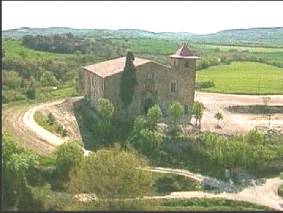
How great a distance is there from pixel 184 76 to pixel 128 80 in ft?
18.6

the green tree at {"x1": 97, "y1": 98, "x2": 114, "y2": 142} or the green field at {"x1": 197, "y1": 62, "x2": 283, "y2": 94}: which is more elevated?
the green tree at {"x1": 97, "y1": 98, "x2": 114, "y2": 142}

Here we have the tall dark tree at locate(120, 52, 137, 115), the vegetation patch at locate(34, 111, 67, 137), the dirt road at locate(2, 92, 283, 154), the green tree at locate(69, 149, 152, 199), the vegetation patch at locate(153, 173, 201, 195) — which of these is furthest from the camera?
the tall dark tree at locate(120, 52, 137, 115)

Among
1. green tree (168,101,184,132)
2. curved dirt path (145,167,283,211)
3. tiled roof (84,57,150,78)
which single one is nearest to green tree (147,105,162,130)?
green tree (168,101,184,132)

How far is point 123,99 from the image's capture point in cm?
5050

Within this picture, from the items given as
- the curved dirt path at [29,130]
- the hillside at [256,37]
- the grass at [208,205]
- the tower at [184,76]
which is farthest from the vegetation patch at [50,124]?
the hillside at [256,37]

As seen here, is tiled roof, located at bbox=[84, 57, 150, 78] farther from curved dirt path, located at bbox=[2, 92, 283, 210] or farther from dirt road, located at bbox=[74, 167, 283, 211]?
dirt road, located at bbox=[74, 167, 283, 211]

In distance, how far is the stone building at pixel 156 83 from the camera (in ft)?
167

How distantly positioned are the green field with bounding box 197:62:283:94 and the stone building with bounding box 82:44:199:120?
16113 millimetres

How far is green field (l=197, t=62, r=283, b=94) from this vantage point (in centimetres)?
6914

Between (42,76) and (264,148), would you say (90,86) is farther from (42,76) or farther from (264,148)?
(264,148)

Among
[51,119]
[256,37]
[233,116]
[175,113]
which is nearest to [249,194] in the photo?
[175,113]

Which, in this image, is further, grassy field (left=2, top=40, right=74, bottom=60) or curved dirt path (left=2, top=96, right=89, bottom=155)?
grassy field (left=2, top=40, right=74, bottom=60)

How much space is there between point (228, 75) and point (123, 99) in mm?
33778

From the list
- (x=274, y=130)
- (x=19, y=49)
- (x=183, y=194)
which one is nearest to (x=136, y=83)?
(x=274, y=130)
